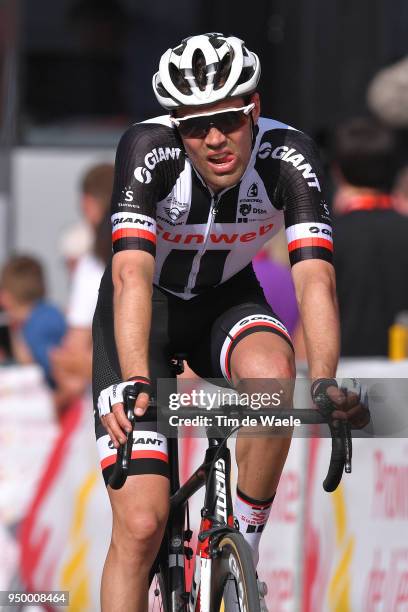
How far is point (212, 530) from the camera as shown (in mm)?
4453

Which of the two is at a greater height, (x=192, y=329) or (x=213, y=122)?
(x=213, y=122)

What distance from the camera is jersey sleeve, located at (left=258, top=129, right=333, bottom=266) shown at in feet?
15.1

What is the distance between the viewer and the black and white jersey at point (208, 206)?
452cm

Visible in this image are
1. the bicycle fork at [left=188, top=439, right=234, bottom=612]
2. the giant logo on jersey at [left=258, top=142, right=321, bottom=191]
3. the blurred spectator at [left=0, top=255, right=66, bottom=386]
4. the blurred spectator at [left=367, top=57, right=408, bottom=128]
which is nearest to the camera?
the bicycle fork at [left=188, top=439, right=234, bottom=612]

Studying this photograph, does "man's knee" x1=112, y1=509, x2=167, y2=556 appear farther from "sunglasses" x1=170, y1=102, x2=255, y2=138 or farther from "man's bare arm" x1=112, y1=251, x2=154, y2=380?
"sunglasses" x1=170, y1=102, x2=255, y2=138

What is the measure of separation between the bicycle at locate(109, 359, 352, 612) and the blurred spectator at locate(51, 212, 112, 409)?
7.80 ft

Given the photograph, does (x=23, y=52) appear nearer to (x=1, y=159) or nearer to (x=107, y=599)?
(x=1, y=159)

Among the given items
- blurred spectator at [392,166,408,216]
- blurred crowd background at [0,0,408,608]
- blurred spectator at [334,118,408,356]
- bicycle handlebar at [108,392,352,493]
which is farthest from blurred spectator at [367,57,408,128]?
bicycle handlebar at [108,392,352,493]

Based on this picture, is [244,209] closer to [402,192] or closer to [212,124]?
[212,124]

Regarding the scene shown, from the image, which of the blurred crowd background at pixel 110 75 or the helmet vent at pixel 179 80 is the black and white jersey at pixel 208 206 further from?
the blurred crowd background at pixel 110 75

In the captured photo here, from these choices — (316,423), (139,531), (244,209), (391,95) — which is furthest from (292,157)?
(391,95)

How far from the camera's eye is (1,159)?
11.6 meters

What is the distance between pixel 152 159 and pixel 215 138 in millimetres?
215

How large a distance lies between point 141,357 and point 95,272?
3.14 meters
